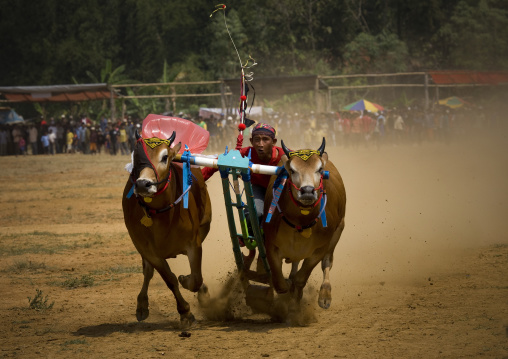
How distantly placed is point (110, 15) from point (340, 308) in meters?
56.9

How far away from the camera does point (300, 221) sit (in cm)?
778

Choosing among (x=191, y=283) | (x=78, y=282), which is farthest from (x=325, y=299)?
(x=78, y=282)

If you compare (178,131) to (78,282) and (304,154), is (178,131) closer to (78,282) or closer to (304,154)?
(304,154)

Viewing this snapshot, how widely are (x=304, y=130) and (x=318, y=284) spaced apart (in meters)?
28.6

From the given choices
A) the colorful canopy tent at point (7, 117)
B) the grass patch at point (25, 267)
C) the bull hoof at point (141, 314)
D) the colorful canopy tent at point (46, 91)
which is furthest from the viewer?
the colorful canopy tent at point (7, 117)

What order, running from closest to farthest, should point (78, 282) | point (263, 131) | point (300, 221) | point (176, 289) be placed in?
point (300, 221), point (176, 289), point (263, 131), point (78, 282)

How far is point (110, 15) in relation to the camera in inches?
2447

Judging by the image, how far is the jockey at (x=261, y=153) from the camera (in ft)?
28.9

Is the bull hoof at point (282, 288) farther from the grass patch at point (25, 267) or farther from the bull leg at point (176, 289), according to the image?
the grass patch at point (25, 267)

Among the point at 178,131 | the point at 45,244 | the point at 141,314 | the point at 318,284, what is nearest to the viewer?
the point at 141,314

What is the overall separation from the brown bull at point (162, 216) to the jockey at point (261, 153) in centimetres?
83

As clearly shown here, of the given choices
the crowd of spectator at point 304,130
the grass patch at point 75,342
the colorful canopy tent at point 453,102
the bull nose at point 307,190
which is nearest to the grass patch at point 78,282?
the grass patch at point 75,342

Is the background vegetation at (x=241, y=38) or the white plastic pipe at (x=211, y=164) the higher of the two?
the background vegetation at (x=241, y=38)

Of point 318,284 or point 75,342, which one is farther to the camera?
point 318,284
